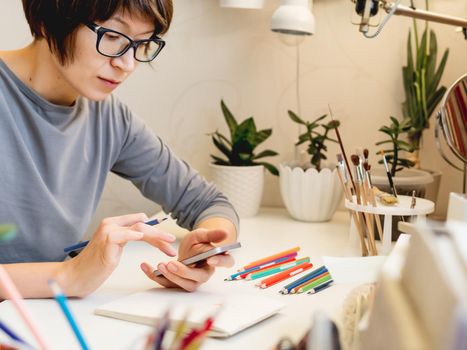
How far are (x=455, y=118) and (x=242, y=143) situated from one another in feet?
1.83

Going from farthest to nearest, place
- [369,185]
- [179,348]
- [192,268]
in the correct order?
[369,185]
[192,268]
[179,348]

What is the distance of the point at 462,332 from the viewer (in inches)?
11.1

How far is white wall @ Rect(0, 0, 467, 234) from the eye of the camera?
57.3 inches

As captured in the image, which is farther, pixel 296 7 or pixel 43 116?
pixel 296 7

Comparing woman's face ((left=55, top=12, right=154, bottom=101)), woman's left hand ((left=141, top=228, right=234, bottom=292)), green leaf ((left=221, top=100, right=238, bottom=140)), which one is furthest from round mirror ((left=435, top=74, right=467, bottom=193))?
green leaf ((left=221, top=100, right=238, bottom=140))

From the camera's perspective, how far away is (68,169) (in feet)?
3.58

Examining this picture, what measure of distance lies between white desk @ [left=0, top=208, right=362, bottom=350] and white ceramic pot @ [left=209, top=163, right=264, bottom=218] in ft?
0.29

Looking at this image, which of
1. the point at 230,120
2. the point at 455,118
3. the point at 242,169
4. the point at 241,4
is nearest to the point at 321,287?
the point at 455,118

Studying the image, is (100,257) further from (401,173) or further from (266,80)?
(266,80)

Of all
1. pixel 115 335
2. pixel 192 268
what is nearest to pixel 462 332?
pixel 115 335

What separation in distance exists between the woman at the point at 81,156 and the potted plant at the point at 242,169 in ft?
0.54

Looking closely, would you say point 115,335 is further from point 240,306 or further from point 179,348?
point 179,348

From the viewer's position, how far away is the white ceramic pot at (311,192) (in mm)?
1327

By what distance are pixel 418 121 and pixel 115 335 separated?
3.07 feet
